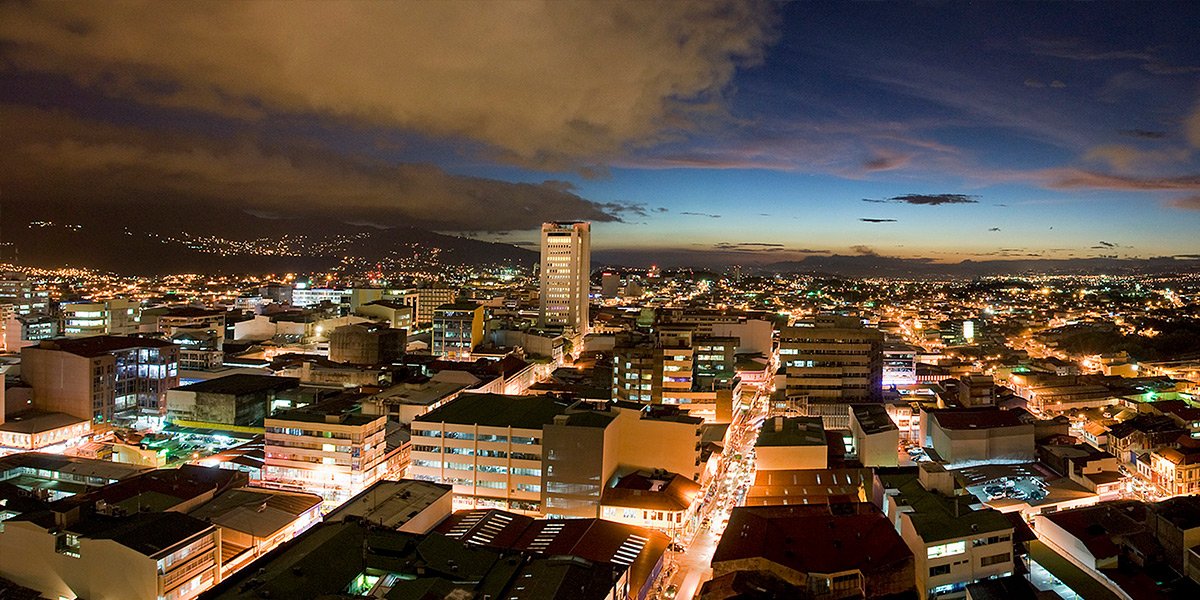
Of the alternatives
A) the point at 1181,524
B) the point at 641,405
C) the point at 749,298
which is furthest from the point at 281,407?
the point at 749,298

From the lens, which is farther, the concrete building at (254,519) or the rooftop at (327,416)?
the rooftop at (327,416)

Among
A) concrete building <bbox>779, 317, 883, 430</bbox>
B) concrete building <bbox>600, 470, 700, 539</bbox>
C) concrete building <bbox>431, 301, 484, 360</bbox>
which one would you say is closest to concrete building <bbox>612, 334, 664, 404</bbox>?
concrete building <bbox>779, 317, 883, 430</bbox>

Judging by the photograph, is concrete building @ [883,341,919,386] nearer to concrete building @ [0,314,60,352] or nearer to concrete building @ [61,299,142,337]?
concrete building @ [61,299,142,337]

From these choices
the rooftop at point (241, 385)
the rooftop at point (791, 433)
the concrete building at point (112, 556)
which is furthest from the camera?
the rooftop at point (241, 385)

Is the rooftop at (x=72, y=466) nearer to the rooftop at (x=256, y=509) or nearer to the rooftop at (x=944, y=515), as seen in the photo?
the rooftop at (x=256, y=509)

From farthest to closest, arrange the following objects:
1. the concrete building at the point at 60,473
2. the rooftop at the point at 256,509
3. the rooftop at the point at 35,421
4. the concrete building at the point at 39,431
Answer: the rooftop at the point at 35,421 → the concrete building at the point at 39,431 → the concrete building at the point at 60,473 → the rooftop at the point at 256,509

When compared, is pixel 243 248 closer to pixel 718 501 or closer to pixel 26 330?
pixel 26 330

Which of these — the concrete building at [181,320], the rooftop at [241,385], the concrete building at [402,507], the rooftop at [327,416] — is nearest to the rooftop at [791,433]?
the concrete building at [402,507]
